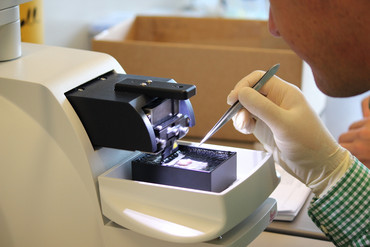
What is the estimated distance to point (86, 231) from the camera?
2.66 feet

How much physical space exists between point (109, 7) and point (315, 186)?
4.49 ft

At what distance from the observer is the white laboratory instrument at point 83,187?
0.74 metres

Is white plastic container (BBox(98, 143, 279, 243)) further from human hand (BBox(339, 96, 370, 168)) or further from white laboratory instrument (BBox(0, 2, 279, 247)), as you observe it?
human hand (BBox(339, 96, 370, 168))

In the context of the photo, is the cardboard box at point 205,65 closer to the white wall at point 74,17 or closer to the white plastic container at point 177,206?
the white wall at point 74,17

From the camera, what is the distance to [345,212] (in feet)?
3.18

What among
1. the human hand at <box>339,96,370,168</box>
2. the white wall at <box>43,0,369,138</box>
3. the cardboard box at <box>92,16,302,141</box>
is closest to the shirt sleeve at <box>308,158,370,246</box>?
the human hand at <box>339,96,370,168</box>

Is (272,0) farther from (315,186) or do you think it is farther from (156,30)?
(156,30)

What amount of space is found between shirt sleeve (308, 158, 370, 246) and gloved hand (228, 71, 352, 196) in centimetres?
3

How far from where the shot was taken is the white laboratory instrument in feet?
2.43

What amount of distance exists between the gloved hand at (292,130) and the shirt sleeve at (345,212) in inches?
1.2

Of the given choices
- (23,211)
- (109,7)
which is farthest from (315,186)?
(109,7)

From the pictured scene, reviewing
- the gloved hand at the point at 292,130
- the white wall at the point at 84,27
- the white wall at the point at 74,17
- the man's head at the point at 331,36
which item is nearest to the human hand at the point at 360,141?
the white wall at the point at 84,27

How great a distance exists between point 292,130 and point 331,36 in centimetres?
22

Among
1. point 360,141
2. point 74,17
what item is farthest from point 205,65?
point 74,17
